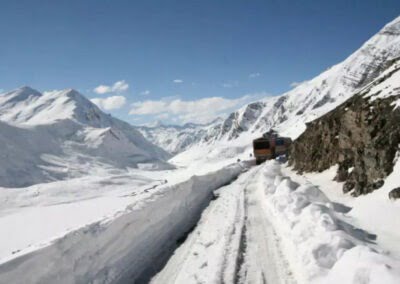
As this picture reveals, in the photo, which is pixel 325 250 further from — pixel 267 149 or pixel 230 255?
pixel 267 149

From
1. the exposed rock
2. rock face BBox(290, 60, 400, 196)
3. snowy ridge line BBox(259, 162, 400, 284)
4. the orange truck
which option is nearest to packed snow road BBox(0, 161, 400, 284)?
snowy ridge line BBox(259, 162, 400, 284)

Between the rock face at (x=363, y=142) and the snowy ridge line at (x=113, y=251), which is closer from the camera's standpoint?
the snowy ridge line at (x=113, y=251)

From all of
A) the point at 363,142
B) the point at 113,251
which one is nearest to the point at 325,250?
the point at 113,251

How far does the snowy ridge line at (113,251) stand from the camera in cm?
825

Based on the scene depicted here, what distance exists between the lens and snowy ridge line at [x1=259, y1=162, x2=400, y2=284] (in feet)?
21.1

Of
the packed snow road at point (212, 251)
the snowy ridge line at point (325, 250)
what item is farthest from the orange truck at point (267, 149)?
the snowy ridge line at point (325, 250)

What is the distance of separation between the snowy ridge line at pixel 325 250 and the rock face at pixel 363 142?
3.65 meters

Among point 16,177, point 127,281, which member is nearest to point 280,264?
point 127,281

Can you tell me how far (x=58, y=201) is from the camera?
5050 cm

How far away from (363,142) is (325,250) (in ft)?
41.7

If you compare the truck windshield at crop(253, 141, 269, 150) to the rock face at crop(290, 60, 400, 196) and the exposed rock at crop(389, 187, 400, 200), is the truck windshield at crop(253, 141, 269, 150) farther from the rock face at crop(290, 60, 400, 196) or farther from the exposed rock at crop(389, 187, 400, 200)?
the exposed rock at crop(389, 187, 400, 200)

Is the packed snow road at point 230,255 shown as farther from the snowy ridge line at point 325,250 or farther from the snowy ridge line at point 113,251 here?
the snowy ridge line at point 113,251

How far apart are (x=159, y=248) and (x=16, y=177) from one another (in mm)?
159366

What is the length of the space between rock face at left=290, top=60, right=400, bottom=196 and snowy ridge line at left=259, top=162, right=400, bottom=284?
365cm
